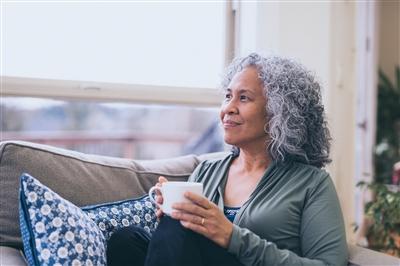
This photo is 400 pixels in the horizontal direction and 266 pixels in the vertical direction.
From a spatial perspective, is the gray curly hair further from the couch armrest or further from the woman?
the couch armrest

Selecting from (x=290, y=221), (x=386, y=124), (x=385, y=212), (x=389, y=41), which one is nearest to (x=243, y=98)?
(x=290, y=221)

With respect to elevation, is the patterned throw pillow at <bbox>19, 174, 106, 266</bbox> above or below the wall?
below

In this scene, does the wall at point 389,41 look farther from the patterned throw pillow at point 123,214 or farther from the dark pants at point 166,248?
the dark pants at point 166,248

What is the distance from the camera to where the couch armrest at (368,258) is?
1376 mm

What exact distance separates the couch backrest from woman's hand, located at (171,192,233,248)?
0.41 metres

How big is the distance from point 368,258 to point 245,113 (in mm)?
569

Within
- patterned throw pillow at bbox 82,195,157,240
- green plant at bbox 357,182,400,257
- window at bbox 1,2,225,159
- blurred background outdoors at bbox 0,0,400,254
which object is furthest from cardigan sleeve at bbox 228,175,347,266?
window at bbox 1,2,225,159

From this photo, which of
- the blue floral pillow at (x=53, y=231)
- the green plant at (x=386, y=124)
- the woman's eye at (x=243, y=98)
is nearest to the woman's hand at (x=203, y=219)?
the blue floral pillow at (x=53, y=231)

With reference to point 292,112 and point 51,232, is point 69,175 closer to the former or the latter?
point 51,232

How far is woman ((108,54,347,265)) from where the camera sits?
47.7 inches

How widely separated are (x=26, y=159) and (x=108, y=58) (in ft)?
3.16

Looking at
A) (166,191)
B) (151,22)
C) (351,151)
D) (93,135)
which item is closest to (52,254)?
(166,191)

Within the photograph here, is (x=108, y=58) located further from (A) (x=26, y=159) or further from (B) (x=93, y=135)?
(B) (x=93, y=135)

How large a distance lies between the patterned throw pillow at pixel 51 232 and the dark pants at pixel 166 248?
98 mm
